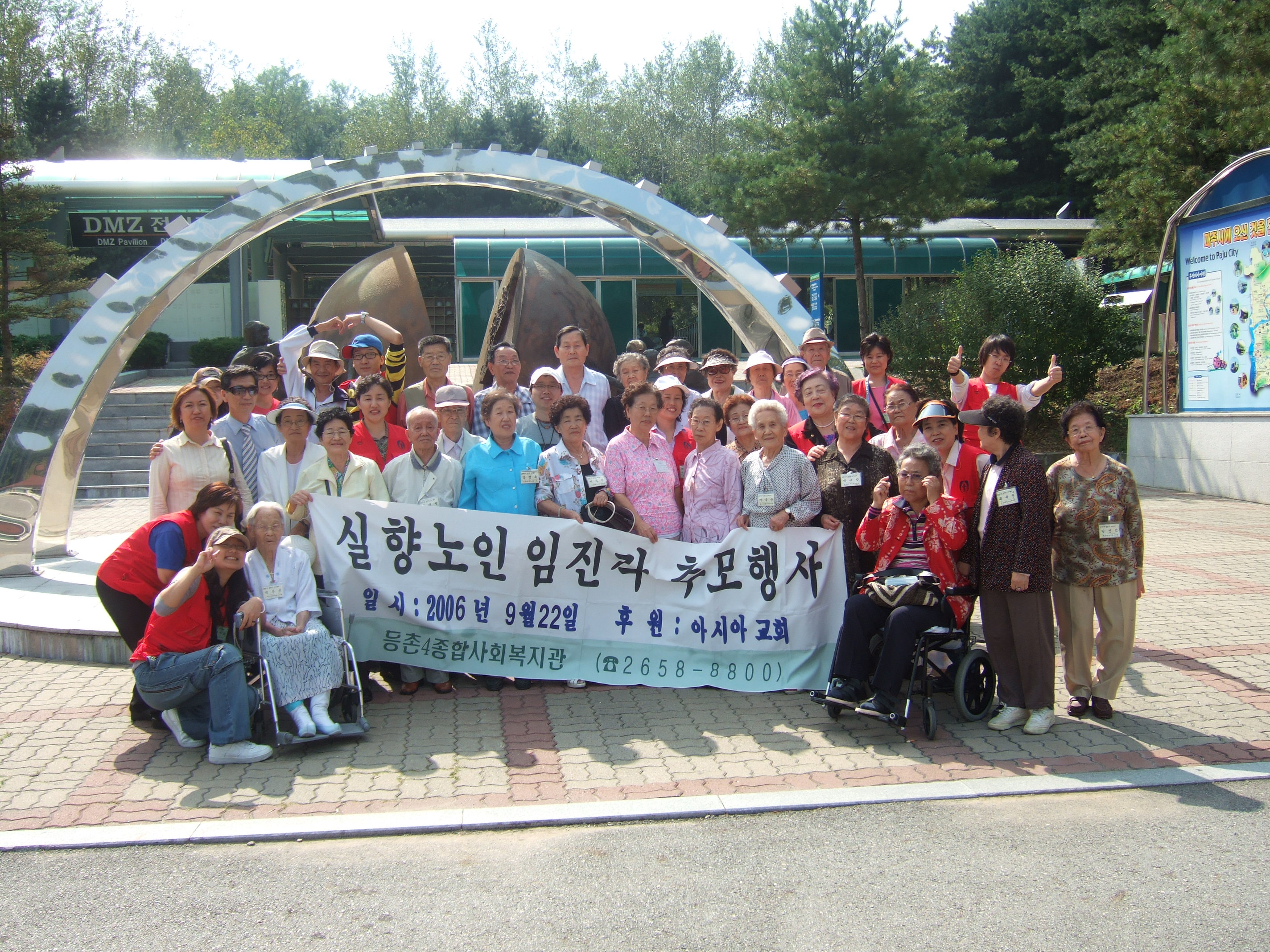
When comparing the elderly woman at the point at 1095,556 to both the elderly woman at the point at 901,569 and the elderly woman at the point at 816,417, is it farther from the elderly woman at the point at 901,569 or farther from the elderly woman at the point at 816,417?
the elderly woman at the point at 816,417

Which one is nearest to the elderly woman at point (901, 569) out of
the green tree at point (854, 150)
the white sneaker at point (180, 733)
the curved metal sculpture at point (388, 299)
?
the white sneaker at point (180, 733)

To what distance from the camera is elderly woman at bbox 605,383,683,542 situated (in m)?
6.04

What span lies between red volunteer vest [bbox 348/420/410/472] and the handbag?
300 cm

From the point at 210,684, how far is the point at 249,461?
1.96 metres

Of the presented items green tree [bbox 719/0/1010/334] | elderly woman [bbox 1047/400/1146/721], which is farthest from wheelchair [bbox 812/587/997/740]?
green tree [bbox 719/0/1010/334]

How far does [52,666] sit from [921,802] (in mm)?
5630

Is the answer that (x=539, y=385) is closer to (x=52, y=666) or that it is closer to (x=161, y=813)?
(x=161, y=813)

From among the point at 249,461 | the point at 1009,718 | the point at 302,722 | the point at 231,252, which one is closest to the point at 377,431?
the point at 249,461

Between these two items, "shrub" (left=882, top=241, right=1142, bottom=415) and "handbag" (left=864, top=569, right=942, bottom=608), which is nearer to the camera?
"handbag" (left=864, top=569, right=942, bottom=608)

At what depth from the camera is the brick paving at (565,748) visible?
4.54 metres

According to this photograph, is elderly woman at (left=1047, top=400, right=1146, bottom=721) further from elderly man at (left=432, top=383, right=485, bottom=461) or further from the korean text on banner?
elderly man at (left=432, top=383, right=485, bottom=461)

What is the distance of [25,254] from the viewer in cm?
1892

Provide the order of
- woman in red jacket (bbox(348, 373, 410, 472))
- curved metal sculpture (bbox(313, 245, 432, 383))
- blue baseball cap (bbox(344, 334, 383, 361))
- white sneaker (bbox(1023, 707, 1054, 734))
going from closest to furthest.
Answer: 1. white sneaker (bbox(1023, 707, 1054, 734))
2. woman in red jacket (bbox(348, 373, 410, 472))
3. blue baseball cap (bbox(344, 334, 383, 361))
4. curved metal sculpture (bbox(313, 245, 432, 383))

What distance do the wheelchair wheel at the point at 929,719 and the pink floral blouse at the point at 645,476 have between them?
1.82 metres
